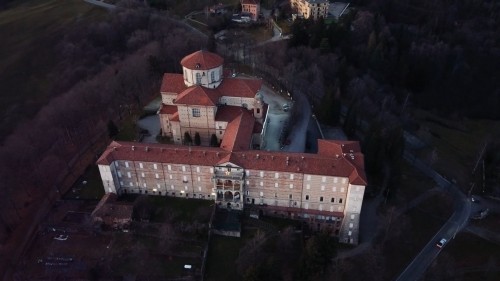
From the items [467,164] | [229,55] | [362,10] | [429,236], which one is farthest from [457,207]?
[362,10]

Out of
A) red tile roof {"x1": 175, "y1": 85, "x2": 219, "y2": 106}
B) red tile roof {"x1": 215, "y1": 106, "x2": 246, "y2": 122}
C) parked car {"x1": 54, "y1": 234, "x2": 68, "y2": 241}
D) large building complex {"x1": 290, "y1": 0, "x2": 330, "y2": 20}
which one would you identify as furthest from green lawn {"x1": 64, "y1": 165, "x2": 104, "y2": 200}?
large building complex {"x1": 290, "y1": 0, "x2": 330, "y2": 20}

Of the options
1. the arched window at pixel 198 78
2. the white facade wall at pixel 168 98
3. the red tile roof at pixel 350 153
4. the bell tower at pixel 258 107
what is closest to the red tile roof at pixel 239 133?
the bell tower at pixel 258 107

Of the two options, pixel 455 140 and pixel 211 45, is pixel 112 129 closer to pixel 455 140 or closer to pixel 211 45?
pixel 211 45

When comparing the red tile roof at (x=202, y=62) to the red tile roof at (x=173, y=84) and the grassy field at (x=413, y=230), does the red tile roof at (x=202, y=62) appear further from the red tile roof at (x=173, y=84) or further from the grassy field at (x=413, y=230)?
the grassy field at (x=413, y=230)

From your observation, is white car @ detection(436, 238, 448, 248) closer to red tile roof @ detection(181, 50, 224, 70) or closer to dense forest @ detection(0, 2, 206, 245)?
red tile roof @ detection(181, 50, 224, 70)

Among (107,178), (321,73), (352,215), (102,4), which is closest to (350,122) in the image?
(321,73)

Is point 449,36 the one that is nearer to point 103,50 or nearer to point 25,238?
point 103,50
